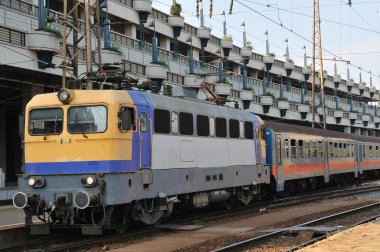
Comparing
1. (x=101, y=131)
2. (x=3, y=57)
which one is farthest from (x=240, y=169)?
(x=3, y=57)

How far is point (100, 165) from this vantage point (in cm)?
1229

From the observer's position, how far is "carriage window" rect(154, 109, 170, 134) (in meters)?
13.8

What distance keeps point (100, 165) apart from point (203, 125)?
4402mm

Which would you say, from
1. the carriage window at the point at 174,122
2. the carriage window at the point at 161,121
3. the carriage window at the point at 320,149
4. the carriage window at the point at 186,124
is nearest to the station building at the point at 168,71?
the carriage window at the point at 186,124

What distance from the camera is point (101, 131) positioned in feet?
41.0

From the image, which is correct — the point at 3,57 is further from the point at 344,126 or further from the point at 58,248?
the point at 344,126

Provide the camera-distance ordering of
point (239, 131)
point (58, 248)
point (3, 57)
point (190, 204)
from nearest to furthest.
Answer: point (58, 248), point (190, 204), point (239, 131), point (3, 57)

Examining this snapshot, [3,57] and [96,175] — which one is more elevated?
[3,57]

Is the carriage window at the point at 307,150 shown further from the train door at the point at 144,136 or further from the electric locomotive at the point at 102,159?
the train door at the point at 144,136

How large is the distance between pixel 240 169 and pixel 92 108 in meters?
7.08

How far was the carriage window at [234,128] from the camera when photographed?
17766 millimetres

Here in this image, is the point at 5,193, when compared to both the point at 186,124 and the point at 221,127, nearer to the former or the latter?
the point at 221,127

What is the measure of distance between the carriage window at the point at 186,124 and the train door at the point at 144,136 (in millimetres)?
1543

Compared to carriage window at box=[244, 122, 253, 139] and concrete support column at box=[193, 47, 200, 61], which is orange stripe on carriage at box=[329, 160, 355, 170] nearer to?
carriage window at box=[244, 122, 253, 139]
